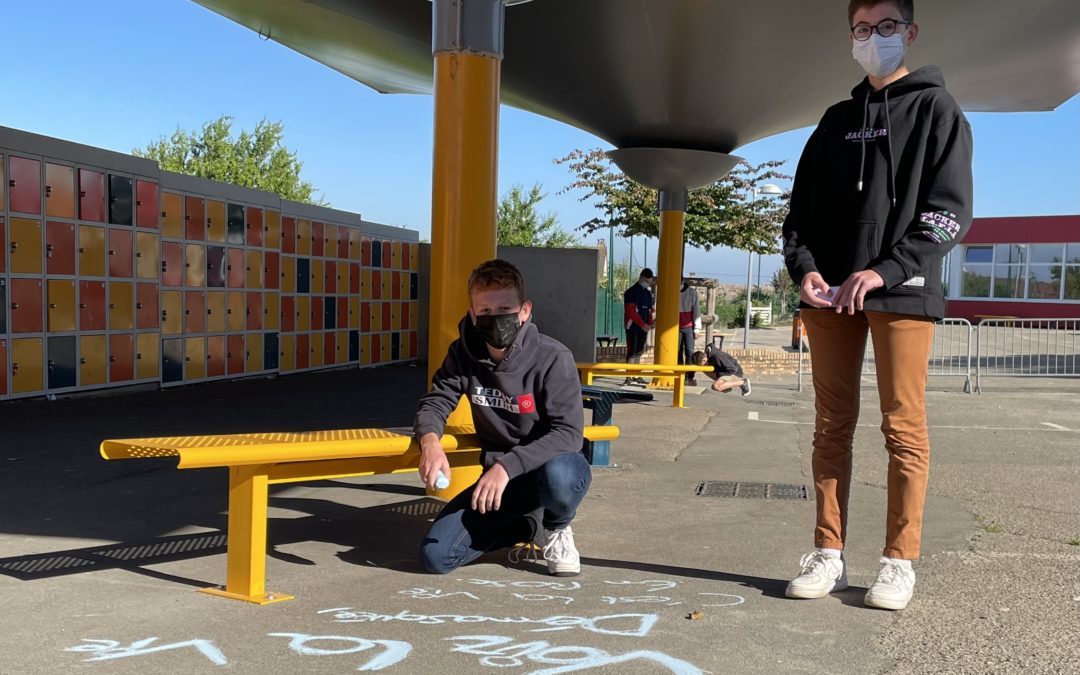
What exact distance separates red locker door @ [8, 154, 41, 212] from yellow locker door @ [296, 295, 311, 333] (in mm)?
5447

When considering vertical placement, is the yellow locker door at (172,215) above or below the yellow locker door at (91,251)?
above

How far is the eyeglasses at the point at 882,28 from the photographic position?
11.7ft

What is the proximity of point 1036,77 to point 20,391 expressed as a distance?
470 inches

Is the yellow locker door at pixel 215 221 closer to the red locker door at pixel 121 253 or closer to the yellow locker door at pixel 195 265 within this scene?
the yellow locker door at pixel 195 265

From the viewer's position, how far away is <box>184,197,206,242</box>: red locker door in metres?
13.3

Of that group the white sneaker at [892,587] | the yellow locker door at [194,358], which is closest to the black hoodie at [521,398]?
the white sneaker at [892,587]

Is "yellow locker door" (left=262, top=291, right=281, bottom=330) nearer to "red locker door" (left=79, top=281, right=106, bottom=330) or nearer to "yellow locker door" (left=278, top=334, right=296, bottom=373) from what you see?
"yellow locker door" (left=278, top=334, right=296, bottom=373)

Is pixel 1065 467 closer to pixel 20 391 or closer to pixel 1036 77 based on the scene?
pixel 1036 77

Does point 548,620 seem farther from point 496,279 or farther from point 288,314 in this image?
point 288,314

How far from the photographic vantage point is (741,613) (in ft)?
11.9

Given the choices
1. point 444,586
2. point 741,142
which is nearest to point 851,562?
point 444,586

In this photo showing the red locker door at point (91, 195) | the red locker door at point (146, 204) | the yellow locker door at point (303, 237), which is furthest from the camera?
the yellow locker door at point (303, 237)

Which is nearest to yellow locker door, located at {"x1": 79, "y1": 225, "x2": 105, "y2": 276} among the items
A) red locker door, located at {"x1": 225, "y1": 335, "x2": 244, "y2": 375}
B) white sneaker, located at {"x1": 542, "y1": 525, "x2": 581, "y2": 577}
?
red locker door, located at {"x1": 225, "y1": 335, "x2": 244, "y2": 375}

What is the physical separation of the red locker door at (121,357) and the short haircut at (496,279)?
9.19 m
